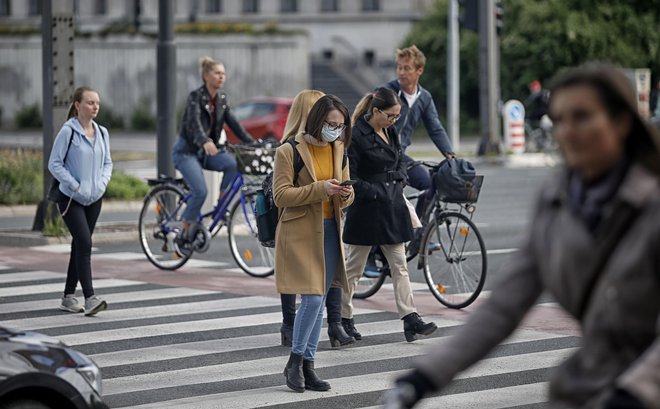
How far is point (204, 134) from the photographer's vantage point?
13547mm

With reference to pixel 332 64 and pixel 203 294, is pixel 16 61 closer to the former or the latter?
pixel 332 64

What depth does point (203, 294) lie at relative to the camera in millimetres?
12406

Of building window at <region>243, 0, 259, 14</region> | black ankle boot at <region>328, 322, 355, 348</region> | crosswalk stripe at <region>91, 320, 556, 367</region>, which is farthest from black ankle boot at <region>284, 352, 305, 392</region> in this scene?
building window at <region>243, 0, 259, 14</region>

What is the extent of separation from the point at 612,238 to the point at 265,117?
3449 cm

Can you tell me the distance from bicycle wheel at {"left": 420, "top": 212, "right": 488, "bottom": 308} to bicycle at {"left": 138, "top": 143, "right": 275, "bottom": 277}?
212 cm

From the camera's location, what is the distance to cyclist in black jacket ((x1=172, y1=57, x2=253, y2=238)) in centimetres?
1361

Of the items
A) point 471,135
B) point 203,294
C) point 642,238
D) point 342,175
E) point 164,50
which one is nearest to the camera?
point 642,238

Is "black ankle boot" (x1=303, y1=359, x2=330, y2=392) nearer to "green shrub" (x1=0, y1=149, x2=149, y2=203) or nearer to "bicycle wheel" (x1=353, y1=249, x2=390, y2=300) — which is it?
"bicycle wheel" (x1=353, y1=249, x2=390, y2=300)

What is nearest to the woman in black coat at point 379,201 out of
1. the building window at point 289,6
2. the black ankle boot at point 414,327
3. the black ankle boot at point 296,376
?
the black ankle boot at point 414,327

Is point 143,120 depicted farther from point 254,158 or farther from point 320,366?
point 320,366

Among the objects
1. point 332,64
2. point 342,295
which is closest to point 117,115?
point 332,64

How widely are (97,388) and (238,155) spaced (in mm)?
7621

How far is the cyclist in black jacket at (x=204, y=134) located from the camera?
1361cm

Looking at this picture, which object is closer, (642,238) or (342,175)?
(642,238)
